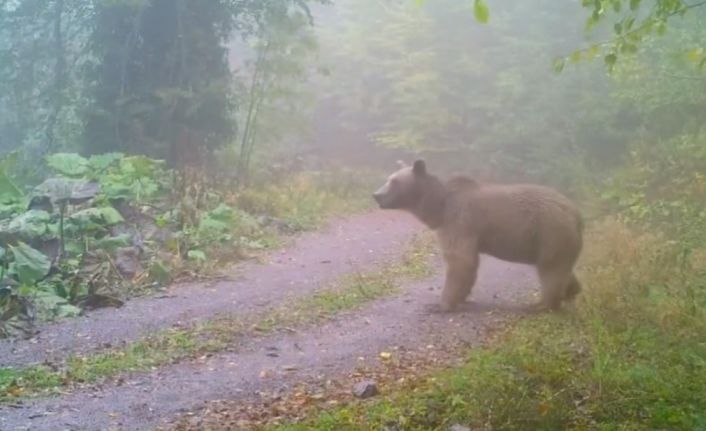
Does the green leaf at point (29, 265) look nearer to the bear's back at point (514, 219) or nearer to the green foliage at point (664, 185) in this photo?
the bear's back at point (514, 219)

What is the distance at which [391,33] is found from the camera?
14.7 metres

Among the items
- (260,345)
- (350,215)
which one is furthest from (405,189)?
(350,215)

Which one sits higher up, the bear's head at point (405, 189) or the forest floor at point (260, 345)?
the bear's head at point (405, 189)

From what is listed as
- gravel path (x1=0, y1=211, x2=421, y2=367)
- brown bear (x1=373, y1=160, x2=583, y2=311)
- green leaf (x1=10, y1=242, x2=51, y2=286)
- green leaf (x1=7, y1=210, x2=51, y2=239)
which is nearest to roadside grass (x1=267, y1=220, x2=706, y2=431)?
brown bear (x1=373, y1=160, x2=583, y2=311)

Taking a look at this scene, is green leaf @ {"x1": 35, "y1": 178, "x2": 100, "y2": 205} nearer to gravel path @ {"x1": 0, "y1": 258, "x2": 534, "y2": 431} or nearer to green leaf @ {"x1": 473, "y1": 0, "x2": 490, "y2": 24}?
gravel path @ {"x1": 0, "y1": 258, "x2": 534, "y2": 431}

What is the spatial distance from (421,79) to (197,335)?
762 cm

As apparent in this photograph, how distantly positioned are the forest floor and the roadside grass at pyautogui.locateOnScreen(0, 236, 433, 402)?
0.17 feet

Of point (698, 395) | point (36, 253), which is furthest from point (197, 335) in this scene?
point (698, 395)

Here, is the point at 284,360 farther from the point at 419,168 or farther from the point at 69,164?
the point at 69,164

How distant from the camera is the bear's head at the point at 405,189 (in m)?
7.65

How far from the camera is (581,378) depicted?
4559 millimetres

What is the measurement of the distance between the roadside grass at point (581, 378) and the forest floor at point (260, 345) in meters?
0.45

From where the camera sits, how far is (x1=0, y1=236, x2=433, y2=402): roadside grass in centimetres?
541

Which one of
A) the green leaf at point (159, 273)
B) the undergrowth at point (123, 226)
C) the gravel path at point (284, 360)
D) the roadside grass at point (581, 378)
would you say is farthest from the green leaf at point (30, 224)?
the roadside grass at point (581, 378)
